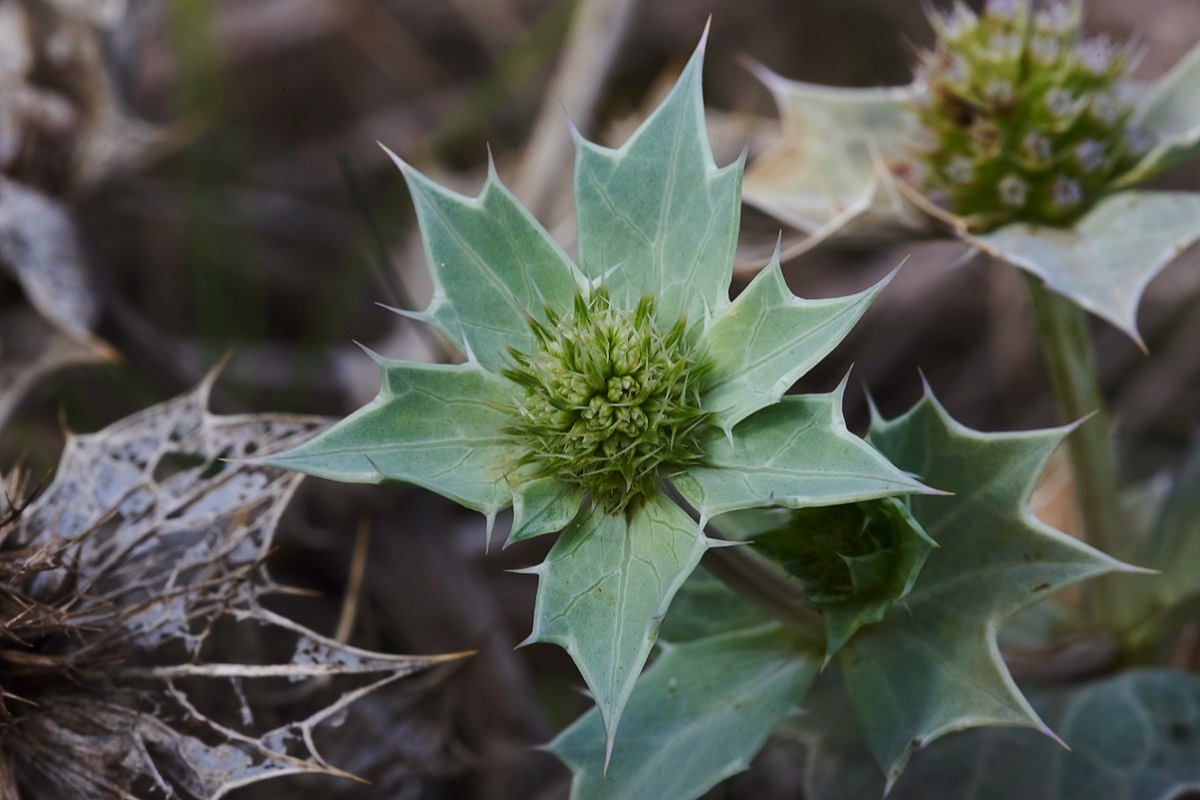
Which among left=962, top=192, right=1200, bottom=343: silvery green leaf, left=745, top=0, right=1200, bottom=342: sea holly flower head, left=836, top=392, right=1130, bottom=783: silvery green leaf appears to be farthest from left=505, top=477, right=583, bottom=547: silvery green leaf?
left=962, top=192, right=1200, bottom=343: silvery green leaf

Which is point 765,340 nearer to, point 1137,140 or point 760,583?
point 760,583

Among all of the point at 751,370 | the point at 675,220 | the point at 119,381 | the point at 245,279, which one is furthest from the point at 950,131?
the point at 245,279

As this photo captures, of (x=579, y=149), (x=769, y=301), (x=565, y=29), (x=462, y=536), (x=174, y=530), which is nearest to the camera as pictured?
(x=769, y=301)

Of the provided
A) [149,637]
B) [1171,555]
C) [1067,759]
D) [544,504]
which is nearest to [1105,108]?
[1171,555]

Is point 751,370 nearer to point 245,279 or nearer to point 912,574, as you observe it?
point 912,574

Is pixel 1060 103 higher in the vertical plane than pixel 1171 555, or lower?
higher

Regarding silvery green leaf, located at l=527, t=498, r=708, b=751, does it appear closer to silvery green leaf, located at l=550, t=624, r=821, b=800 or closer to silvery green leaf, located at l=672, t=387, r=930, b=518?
silvery green leaf, located at l=672, t=387, r=930, b=518
